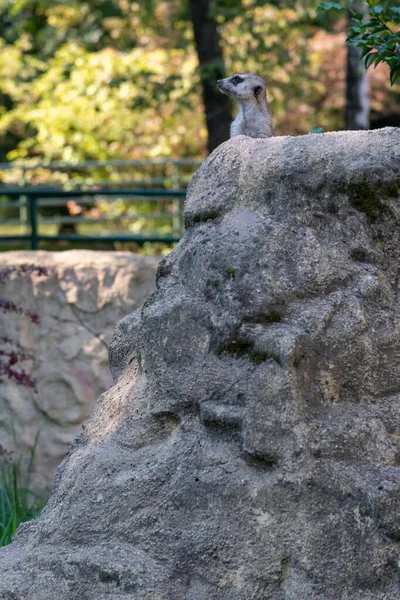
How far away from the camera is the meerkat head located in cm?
372

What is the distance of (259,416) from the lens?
2.30 metres

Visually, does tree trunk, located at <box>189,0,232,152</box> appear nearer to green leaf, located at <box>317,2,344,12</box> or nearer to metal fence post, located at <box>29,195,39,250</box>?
metal fence post, located at <box>29,195,39,250</box>

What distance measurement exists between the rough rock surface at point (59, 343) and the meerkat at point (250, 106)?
1.88 meters

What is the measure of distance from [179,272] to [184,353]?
274 mm

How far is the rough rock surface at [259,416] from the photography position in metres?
Result: 2.25

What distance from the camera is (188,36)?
1334 centimetres

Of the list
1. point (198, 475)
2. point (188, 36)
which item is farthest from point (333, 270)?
point (188, 36)

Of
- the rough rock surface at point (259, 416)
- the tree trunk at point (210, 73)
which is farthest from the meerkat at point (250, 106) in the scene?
the tree trunk at point (210, 73)

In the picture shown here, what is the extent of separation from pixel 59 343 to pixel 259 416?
348cm

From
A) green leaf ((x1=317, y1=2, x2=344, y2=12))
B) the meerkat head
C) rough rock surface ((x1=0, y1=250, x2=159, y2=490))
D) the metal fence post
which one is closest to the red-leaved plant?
rough rock surface ((x1=0, y1=250, x2=159, y2=490))

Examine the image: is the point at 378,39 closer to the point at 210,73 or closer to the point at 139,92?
the point at 210,73

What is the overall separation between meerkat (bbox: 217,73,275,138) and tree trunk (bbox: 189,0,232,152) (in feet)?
14.5

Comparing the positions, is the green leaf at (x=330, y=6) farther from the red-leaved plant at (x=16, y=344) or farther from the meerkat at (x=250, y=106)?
the red-leaved plant at (x=16, y=344)

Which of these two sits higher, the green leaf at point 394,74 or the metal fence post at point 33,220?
the green leaf at point 394,74
